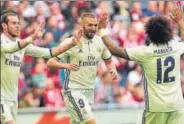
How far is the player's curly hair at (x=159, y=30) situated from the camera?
13.4 meters

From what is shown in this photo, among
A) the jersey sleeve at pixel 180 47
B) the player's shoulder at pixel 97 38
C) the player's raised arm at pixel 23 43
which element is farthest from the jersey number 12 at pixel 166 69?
the player's raised arm at pixel 23 43

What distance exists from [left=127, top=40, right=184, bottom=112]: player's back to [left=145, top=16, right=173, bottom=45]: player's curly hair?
0.29ft

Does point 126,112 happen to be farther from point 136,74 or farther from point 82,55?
point 82,55

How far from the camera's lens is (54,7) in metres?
22.0

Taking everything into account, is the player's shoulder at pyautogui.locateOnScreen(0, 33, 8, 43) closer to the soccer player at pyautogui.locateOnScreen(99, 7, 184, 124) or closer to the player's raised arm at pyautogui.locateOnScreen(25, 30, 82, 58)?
the player's raised arm at pyautogui.locateOnScreen(25, 30, 82, 58)

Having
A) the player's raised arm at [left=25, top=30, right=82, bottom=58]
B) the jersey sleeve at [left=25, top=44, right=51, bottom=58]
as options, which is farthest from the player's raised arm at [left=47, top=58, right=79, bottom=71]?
the jersey sleeve at [left=25, top=44, right=51, bottom=58]

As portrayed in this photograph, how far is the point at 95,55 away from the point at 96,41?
0.24 meters

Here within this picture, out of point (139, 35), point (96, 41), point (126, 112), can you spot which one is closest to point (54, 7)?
point (139, 35)

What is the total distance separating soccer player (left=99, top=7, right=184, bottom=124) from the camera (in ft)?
44.1

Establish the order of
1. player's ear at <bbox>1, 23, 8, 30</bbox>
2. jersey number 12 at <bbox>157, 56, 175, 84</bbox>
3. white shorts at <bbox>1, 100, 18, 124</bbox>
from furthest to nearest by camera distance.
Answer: player's ear at <bbox>1, 23, 8, 30</bbox> < white shorts at <bbox>1, 100, 18, 124</bbox> < jersey number 12 at <bbox>157, 56, 175, 84</bbox>

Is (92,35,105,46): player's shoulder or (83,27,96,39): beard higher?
(83,27,96,39): beard

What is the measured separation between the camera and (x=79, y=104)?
47.7 feet

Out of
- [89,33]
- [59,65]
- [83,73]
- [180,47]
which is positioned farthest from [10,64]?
[180,47]

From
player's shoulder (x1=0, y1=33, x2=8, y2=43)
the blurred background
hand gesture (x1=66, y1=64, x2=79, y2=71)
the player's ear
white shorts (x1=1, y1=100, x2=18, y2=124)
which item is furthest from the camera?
the blurred background
